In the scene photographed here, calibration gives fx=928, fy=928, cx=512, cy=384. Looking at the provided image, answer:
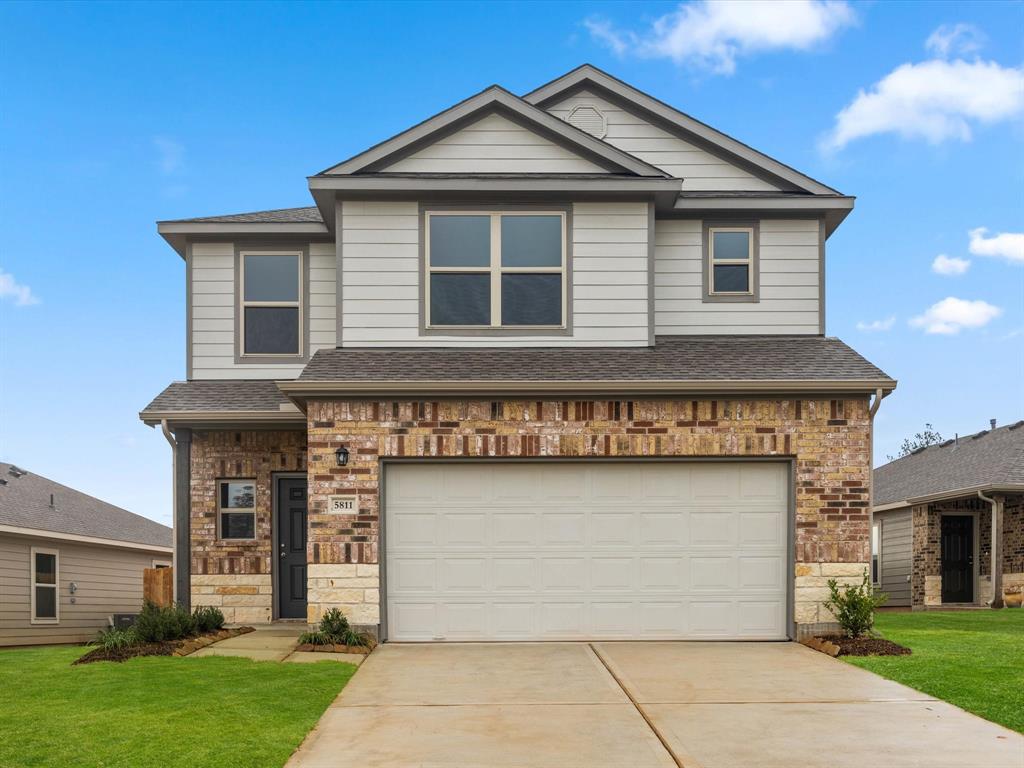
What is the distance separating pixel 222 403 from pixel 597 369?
557cm

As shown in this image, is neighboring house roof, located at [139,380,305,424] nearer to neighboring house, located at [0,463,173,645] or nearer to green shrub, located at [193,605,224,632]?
green shrub, located at [193,605,224,632]

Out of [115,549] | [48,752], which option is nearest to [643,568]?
[48,752]

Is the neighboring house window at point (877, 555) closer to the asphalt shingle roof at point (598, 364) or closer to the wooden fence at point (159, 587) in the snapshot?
the asphalt shingle roof at point (598, 364)

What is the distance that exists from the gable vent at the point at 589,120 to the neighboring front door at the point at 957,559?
12260mm

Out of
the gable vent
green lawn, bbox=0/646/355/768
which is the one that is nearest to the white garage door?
green lawn, bbox=0/646/355/768

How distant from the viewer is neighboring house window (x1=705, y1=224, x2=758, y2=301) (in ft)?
45.5

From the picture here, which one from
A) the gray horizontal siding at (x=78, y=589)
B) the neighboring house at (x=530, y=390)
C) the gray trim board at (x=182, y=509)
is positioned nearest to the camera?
the neighboring house at (x=530, y=390)

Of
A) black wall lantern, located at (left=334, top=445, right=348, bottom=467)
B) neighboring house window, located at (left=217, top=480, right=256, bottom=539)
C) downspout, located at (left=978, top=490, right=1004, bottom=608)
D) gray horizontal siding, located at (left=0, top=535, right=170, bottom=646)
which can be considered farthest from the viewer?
downspout, located at (left=978, top=490, right=1004, bottom=608)

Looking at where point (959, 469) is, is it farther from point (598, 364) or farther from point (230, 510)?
point (230, 510)

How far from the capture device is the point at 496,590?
11586mm

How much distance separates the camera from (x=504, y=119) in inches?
516

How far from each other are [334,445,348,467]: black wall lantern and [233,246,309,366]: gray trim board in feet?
10.3

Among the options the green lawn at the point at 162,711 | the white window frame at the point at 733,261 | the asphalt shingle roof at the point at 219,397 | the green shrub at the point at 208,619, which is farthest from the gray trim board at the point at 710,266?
the green shrub at the point at 208,619

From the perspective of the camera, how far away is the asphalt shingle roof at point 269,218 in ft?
46.2
